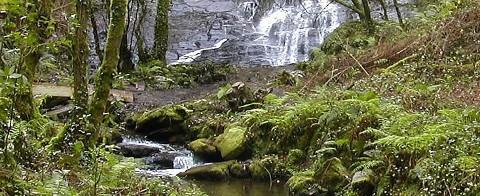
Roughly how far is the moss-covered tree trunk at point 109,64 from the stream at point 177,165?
192cm

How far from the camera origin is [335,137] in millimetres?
9352

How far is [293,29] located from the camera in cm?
2428

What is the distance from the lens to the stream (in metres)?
9.15

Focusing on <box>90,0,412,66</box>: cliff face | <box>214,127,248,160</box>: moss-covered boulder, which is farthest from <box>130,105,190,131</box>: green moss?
<box>90,0,412,66</box>: cliff face

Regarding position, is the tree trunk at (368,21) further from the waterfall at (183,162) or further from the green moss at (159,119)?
the waterfall at (183,162)

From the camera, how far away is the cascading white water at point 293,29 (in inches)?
899

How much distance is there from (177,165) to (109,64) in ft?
13.5

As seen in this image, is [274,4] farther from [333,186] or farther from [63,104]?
[333,186]

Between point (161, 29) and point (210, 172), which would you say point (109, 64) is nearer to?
point (210, 172)

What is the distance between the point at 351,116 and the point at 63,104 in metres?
7.12

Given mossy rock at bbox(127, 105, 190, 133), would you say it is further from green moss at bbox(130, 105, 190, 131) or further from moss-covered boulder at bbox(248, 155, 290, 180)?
moss-covered boulder at bbox(248, 155, 290, 180)

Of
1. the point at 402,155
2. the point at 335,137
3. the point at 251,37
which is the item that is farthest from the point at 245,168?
the point at 251,37

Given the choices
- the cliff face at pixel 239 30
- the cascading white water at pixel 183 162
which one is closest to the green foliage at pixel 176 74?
the cliff face at pixel 239 30

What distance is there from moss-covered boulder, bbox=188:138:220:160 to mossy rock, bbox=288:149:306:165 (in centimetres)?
161
